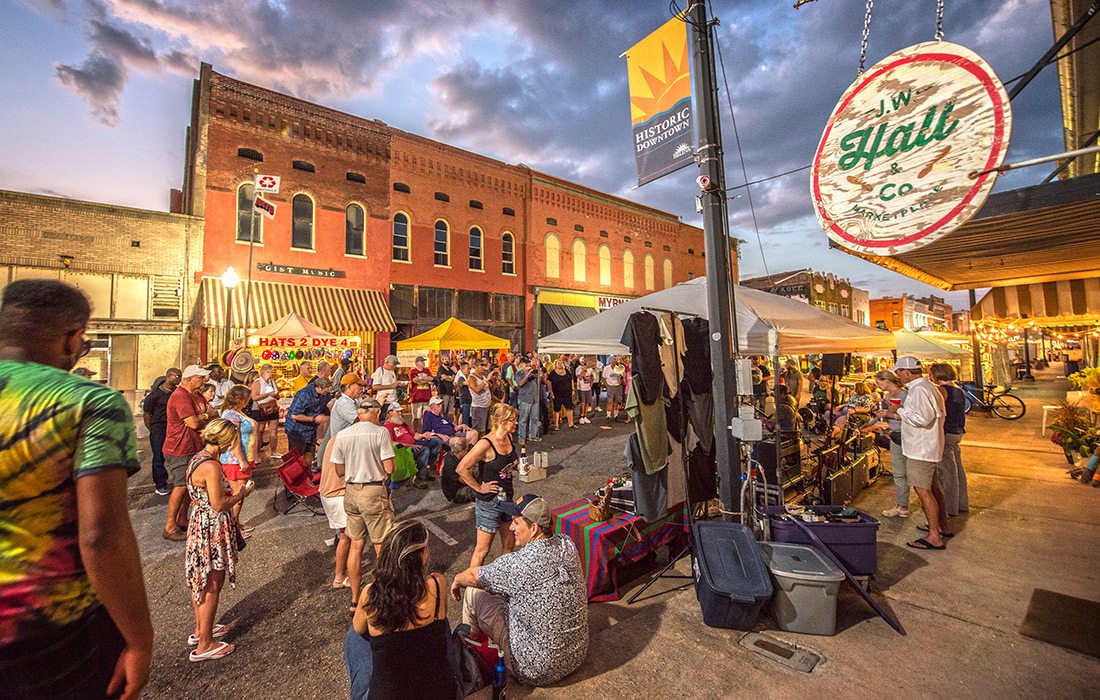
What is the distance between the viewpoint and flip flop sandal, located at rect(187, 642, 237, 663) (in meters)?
3.40

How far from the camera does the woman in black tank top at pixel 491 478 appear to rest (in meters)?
4.33

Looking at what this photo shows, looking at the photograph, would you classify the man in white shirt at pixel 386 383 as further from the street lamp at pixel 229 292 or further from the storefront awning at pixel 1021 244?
the storefront awning at pixel 1021 244

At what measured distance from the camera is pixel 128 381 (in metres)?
14.2

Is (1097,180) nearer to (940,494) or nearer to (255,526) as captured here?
(940,494)

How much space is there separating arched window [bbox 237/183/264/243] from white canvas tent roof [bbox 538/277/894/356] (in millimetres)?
13925

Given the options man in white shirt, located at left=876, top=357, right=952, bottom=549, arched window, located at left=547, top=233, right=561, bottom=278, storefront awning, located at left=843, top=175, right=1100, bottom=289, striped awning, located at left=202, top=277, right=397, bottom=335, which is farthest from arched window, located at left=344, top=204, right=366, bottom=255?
man in white shirt, located at left=876, top=357, right=952, bottom=549

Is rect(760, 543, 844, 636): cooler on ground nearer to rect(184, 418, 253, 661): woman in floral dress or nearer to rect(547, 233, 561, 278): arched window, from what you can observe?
rect(184, 418, 253, 661): woman in floral dress

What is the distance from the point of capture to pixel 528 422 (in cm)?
1131

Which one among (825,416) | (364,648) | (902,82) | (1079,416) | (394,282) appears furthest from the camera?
(394,282)

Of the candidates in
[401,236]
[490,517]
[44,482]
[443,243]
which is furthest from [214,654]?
[443,243]

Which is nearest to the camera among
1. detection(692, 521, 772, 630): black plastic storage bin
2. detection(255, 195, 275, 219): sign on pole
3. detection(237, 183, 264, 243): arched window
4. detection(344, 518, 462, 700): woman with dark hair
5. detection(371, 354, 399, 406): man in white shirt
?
detection(344, 518, 462, 700): woman with dark hair

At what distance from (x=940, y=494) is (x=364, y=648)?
6364mm

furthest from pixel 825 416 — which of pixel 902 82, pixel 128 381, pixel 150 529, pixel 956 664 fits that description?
pixel 128 381

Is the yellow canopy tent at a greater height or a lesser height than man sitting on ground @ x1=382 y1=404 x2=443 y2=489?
greater
